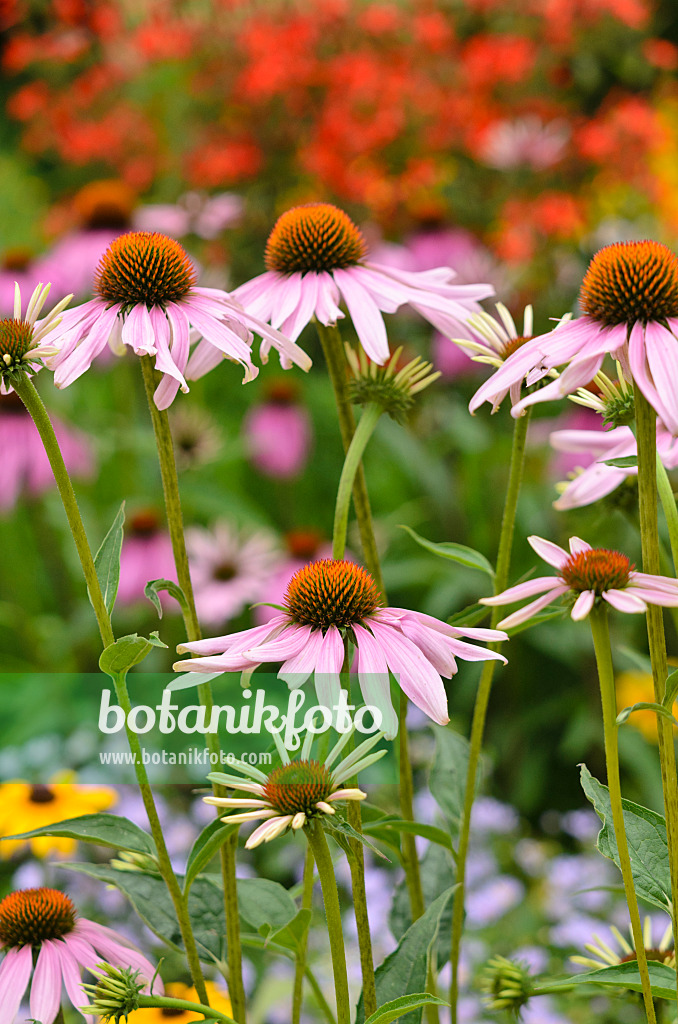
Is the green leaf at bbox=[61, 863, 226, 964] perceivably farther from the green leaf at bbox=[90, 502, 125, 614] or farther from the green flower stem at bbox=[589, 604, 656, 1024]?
the green flower stem at bbox=[589, 604, 656, 1024]

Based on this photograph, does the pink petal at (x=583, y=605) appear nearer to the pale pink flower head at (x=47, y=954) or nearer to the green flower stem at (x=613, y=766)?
the green flower stem at (x=613, y=766)

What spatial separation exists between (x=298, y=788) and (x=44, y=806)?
2.66 ft

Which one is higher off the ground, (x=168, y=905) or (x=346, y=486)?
(x=346, y=486)

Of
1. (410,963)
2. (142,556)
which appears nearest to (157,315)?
(410,963)

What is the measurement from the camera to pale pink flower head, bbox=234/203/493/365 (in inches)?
29.0

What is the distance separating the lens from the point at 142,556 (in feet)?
6.76

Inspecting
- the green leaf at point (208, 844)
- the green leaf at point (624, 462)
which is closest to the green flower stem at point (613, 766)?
the green leaf at point (624, 462)

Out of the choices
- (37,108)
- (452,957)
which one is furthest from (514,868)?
(37,108)

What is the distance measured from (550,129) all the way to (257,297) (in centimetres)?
235

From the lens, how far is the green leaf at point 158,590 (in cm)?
56

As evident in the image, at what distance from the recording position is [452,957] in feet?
2.40

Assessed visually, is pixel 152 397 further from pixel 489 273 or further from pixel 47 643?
pixel 489 273

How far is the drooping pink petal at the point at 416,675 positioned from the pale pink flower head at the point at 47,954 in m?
0.29

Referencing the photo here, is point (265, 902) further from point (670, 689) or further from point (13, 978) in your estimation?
point (670, 689)
